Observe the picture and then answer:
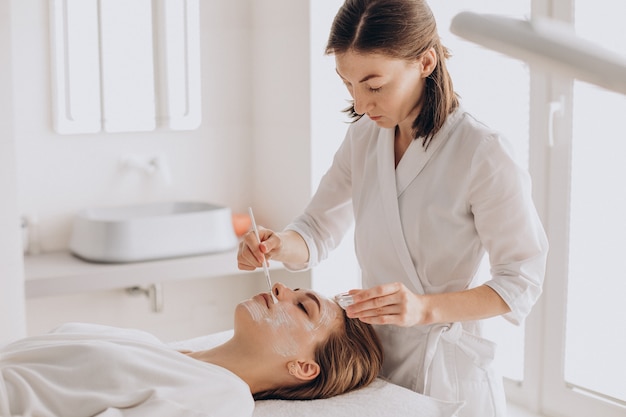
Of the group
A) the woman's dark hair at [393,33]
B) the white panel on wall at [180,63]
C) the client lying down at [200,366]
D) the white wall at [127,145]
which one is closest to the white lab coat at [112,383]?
the client lying down at [200,366]

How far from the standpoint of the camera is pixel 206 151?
364 centimetres

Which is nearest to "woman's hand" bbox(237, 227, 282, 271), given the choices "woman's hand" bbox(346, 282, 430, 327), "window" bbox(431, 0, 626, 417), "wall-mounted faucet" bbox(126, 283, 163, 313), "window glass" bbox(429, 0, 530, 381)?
"woman's hand" bbox(346, 282, 430, 327)

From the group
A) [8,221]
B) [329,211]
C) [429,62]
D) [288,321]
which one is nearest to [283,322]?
[288,321]

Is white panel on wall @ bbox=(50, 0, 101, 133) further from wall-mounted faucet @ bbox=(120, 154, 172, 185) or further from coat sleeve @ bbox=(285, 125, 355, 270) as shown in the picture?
coat sleeve @ bbox=(285, 125, 355, 270)

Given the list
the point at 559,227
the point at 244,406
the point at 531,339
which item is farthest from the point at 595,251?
the point at 244,406

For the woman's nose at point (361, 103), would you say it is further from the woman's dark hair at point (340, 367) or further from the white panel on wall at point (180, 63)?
the white panel on wall at point (180, 63)

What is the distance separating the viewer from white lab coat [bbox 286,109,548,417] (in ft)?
5.59

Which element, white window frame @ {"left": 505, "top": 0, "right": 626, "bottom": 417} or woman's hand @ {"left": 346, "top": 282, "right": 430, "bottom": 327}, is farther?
white window frame @ {"left": 505, "top": 0, "right": 626, "bottom": 417}

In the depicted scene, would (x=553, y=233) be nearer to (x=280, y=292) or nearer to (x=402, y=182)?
(x=402, y=182)

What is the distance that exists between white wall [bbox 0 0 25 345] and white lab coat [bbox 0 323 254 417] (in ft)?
2.80

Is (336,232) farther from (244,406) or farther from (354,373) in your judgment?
(244,406)

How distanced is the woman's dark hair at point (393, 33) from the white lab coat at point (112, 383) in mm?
757

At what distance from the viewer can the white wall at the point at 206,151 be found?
10.7 feet

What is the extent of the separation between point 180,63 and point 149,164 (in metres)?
0.47
